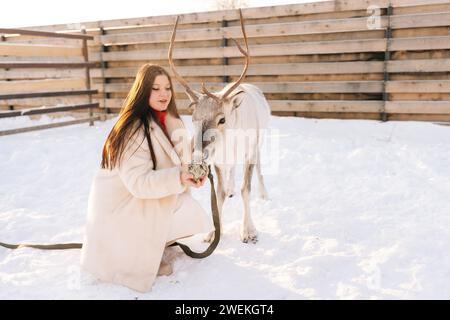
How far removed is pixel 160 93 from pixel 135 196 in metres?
0.79

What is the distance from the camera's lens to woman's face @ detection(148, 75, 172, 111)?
3.17 meters

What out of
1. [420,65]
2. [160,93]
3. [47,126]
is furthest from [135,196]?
[47,126]

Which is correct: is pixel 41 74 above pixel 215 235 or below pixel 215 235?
above

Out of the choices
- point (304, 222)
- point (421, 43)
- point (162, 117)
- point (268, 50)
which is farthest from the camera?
point (268, 50)

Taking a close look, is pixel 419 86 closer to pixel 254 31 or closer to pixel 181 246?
pixel 254 31

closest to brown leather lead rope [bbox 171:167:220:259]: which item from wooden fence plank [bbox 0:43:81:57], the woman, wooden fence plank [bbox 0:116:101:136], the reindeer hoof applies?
the woman

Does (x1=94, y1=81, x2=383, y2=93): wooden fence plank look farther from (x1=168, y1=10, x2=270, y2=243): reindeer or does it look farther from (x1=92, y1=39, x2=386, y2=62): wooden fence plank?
(x1=168, y1=10, x2=270, y2=243): reindeer

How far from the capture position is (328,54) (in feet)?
26.2

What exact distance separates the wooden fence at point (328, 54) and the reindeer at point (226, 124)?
11.5ft

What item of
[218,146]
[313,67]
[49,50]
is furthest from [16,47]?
[218,146]

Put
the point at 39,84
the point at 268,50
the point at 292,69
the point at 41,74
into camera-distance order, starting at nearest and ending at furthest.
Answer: the point at 292,69 → the point at 268,50 → the point at 39,84 → the point at 41,74

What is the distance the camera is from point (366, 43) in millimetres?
7539

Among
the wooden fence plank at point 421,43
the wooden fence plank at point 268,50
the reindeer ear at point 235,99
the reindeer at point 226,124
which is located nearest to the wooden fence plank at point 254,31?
the wooden fence plank at point 268,50
